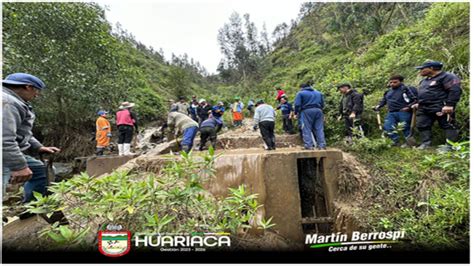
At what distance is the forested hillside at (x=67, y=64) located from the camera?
7.03 metres

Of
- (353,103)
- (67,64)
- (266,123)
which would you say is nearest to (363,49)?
(353,103)

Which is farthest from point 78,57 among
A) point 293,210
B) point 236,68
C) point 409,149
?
point 236,68

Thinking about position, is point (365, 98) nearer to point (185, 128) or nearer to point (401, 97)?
point (401, 97)

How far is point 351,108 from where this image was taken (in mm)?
5312

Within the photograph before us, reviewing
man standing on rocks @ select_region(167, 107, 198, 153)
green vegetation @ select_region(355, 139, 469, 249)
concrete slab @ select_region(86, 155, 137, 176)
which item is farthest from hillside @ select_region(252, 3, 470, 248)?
concrete slab @ select_region(86, 155, 137, 176)

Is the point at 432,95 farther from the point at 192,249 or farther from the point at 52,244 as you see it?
the point at 52,244

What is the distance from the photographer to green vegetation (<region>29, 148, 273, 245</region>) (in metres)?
1.82

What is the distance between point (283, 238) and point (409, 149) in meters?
2.91

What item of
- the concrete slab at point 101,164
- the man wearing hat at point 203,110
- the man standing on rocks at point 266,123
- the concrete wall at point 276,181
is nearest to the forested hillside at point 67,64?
the man wearing hat at point 203,110

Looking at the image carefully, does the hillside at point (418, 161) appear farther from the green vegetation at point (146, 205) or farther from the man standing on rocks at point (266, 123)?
the green vegetation at point (146, 205)

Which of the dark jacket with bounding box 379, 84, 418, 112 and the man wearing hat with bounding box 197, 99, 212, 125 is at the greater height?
the man wearing hat with bounding box 197, 99, 212, 125

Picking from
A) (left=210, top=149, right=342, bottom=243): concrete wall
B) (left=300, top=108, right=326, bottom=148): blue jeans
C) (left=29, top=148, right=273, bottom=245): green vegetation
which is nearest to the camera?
(left=29, top=148, right=273, bottom=245): green vegetation

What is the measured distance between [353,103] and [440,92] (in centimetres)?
168

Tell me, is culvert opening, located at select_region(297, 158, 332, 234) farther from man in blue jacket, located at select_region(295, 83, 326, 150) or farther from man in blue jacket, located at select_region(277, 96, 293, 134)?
man in blue jacket, located at select_region(277, 96, 293, 134)
